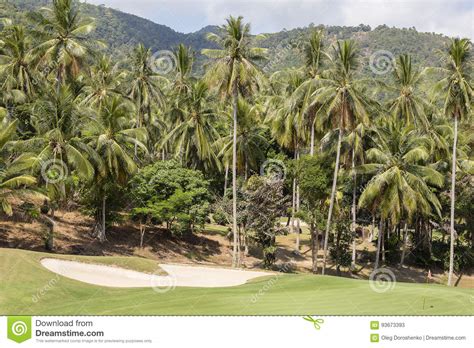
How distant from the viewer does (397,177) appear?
39.9 metres

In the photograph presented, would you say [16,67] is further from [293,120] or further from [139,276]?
[139,276]

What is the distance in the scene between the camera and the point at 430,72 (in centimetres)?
4088

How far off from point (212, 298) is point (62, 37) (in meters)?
30.0

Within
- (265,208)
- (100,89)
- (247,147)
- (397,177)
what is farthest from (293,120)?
(100,89)

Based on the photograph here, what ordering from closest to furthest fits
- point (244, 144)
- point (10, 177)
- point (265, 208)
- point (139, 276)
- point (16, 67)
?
point (139, 276)
point (10, 177)
point (265, 208)
point (16, 67)
point (244, 144)

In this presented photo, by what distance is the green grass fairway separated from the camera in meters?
19.0

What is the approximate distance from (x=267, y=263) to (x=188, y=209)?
9335 millimetres

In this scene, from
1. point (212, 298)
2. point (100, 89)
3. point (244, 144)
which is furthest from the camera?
point (100, 89)

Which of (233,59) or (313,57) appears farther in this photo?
(313,57)

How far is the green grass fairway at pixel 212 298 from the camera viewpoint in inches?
749

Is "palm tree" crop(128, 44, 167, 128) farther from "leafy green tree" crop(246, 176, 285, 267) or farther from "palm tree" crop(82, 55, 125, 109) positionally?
"leafy green tree" crop(246, 176, 285, 267)

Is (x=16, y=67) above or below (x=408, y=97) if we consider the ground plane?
above

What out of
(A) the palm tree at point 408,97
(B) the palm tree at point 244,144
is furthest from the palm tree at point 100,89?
(A) the palm tree at point 408,97

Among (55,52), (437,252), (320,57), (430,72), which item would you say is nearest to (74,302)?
(55,52)
